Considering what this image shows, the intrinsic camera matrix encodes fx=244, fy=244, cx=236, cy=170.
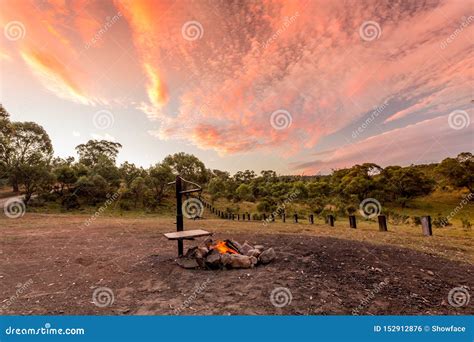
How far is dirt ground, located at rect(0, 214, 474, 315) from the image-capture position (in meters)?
4.00

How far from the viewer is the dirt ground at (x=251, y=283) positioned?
400cm

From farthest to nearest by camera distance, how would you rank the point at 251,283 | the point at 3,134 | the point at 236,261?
the point at 3,134 → the point at 236,261 → the point at 251,283

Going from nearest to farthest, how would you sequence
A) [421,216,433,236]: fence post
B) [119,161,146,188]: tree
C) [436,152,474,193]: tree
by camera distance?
[421,216,433,236]: fence post
[436,152,474,193]: tree
[119,161,146,188]: tree

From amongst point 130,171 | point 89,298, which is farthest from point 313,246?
point 130,171

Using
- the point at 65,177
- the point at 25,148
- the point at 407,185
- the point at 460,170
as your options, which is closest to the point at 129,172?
the point at 65,177

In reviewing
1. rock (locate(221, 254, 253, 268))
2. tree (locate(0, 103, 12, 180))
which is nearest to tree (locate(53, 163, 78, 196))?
tree (locate(0, 103, 12, 180))

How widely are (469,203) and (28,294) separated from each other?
144 ft

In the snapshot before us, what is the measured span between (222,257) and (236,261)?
1.17 feet

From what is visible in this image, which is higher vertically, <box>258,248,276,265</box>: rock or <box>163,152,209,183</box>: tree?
<box>163,152,209,183</box>: tree

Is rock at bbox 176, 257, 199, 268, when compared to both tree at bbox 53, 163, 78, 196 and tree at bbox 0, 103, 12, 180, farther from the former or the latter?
tree at bbox 53, 163, 78, 196

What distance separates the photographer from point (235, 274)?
5406 mm

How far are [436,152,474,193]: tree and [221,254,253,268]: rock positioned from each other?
38.5 meters

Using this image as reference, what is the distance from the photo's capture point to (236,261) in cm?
582

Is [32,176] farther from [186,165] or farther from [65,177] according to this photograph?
[186,165]
